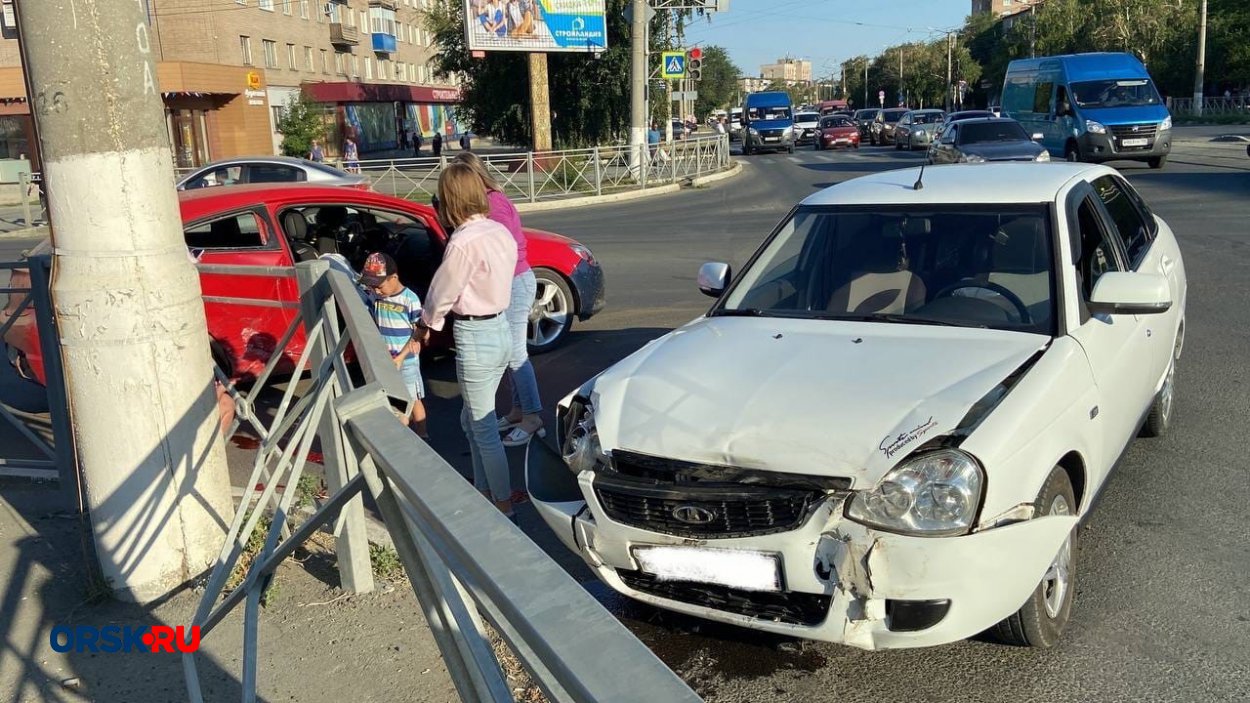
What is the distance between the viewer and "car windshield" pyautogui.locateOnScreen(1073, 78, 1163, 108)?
22938 millimetres

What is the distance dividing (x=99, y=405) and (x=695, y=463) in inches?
89.9

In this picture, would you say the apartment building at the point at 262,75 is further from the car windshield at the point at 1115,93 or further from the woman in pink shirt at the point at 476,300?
the woman in pink shirt at the point at 476,300

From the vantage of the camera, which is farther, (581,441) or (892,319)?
(892,319)

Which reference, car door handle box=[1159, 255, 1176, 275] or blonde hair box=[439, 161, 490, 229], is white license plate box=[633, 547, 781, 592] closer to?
blonde hair box=[439, 161, 490, 229]

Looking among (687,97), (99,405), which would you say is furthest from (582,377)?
(687,97)

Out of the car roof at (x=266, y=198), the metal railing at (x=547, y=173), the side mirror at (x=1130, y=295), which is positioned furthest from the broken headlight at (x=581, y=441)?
the metal railing at (x=547, y=173)

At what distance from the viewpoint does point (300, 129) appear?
43031mm

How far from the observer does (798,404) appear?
345 cm

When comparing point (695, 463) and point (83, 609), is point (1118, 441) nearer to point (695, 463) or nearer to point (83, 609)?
point (695, 463)

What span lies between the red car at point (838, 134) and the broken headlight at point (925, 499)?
137 ft

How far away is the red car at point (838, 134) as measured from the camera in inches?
1699

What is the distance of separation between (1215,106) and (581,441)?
2481 inches

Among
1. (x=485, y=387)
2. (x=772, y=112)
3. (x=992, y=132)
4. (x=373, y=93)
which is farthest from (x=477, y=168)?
(x=373, y=93)

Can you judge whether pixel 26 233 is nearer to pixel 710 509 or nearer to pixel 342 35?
pixel 710 509
